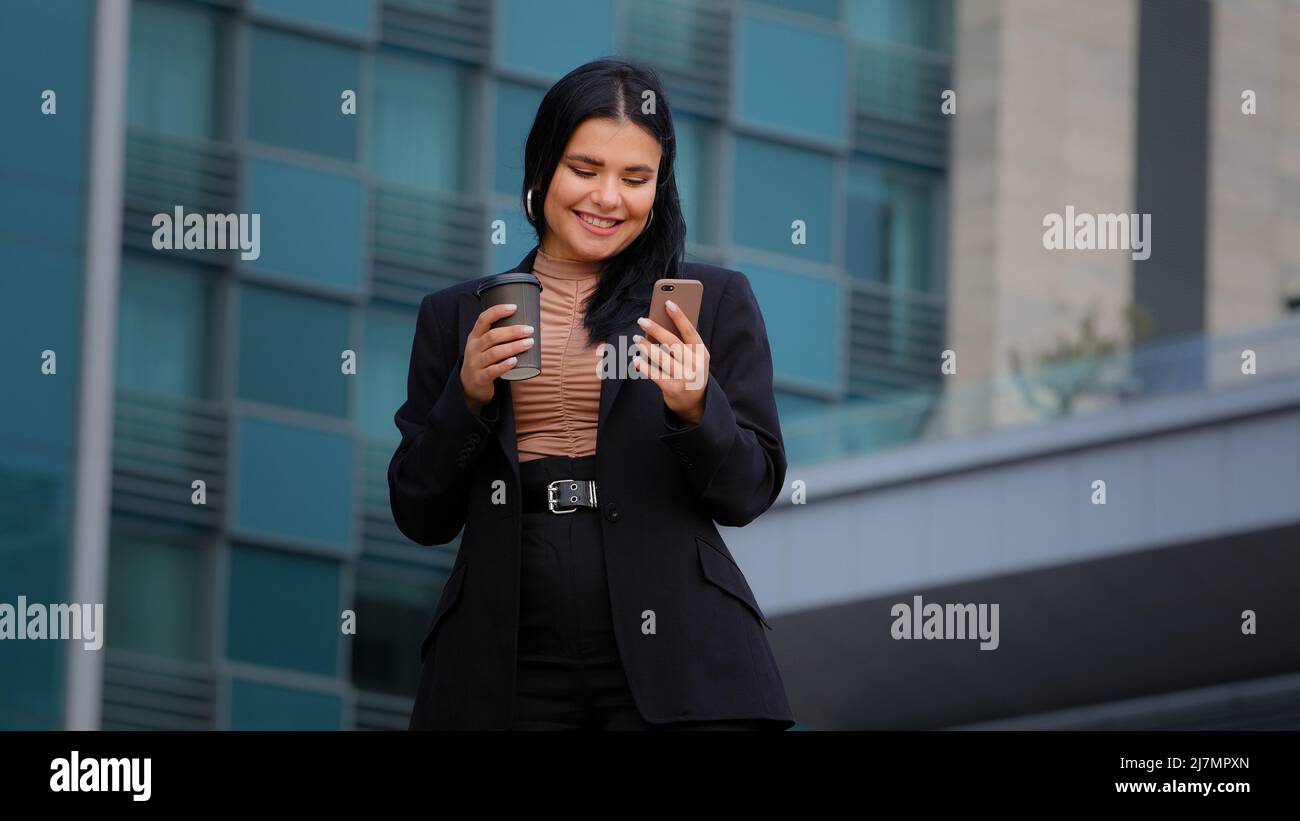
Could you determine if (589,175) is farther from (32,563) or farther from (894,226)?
(894,226)

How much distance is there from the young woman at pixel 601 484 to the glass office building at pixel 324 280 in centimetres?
1164

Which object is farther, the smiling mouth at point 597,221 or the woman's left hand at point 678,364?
the smiling mouth at point 597,221

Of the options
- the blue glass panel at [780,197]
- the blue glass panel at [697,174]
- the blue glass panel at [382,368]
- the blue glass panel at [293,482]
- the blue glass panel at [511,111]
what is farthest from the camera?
the blue glass panel at [780,197]

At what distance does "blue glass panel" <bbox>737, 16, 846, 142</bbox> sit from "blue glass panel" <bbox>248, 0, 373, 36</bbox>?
3189 mm

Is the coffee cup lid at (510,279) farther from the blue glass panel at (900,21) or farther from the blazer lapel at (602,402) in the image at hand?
the blue glass panel at (900,21)

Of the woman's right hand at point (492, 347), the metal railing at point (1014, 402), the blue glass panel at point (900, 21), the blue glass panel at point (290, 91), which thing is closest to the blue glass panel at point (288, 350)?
the blue glass panel at point (290, 91)

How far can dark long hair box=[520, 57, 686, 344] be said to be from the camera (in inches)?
132

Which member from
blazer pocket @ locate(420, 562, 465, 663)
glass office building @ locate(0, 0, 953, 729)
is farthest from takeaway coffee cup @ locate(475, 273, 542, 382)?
glass office building @ locate(0, 0, 953, 729)

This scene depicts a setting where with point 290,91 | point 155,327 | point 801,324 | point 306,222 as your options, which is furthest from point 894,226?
point 155,327

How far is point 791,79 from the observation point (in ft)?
61.0

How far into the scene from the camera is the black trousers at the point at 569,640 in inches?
125

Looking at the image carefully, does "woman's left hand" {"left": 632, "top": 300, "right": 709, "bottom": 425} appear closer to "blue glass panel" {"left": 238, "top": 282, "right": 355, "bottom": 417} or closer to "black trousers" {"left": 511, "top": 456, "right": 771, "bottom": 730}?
"black trousers" {"left": 511, "top": 456, "right": 771, "bottom": 730}

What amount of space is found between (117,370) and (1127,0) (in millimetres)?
10721

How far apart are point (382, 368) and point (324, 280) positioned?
0.91 meters
